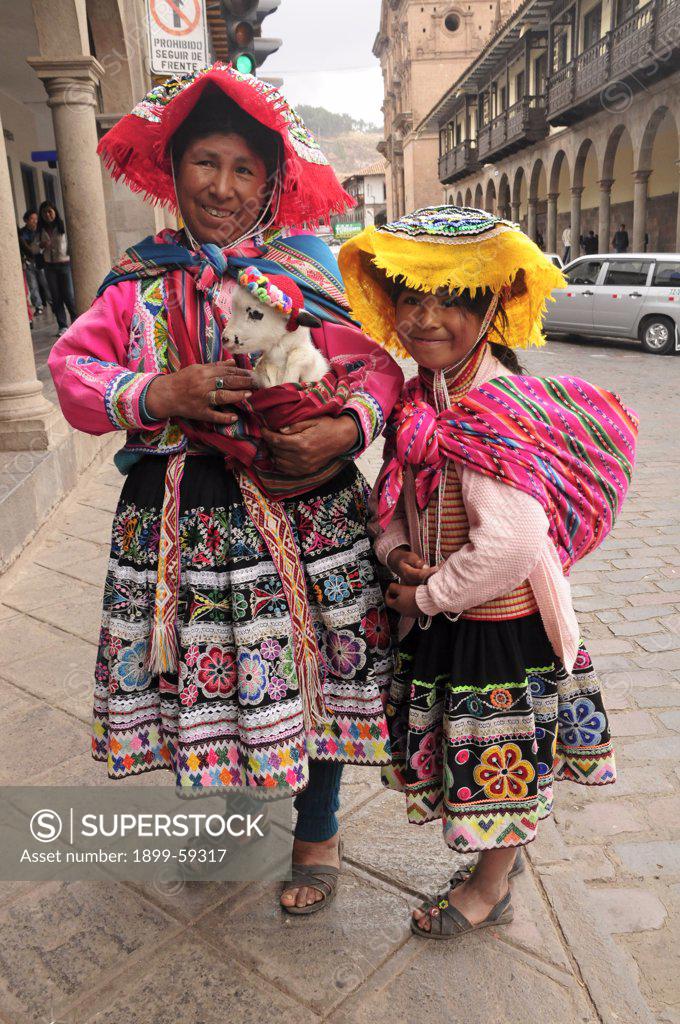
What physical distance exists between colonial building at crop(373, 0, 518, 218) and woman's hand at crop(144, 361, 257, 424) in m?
58.8

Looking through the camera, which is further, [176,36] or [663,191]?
[663,191]

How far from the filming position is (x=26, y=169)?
1823 centimetres

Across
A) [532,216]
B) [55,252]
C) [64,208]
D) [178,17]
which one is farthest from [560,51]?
[178,17]

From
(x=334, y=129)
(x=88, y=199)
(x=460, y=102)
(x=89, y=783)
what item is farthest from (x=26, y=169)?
(x=334, y=129)

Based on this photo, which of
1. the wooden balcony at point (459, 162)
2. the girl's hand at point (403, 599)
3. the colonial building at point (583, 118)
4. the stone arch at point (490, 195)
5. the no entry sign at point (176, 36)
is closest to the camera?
the girl's hand at point (403, 599)

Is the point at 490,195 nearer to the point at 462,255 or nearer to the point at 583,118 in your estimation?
the point at 583,118

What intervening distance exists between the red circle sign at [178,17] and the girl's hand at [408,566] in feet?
19.4

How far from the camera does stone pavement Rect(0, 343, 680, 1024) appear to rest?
1.87 metres

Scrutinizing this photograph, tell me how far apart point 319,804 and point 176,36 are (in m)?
6.17

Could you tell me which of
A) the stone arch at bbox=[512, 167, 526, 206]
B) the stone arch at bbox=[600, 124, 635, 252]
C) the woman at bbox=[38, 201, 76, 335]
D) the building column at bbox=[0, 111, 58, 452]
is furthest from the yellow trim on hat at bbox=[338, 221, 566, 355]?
the stone arch at bbox=[512, 167, 526, 206]

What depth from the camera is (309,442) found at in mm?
1758

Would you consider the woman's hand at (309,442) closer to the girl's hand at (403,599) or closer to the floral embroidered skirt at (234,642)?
the floral embroidered skirt at (234,642)

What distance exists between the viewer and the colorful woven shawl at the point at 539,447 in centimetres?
178

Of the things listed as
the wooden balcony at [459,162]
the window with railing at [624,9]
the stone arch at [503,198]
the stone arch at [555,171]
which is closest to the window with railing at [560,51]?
the stone arch at [555,171]
